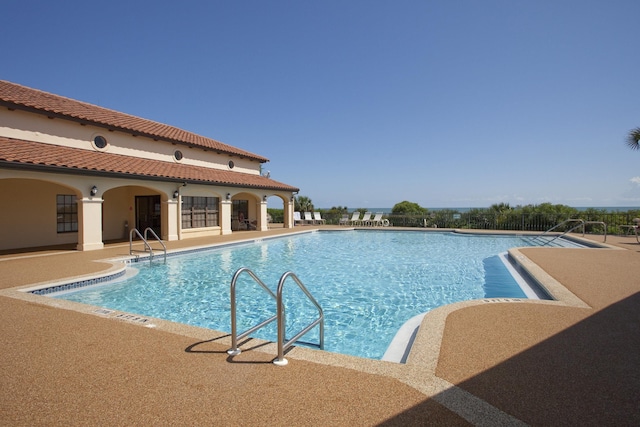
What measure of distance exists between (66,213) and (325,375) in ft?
50.5

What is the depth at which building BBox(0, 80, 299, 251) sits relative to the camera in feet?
38.1

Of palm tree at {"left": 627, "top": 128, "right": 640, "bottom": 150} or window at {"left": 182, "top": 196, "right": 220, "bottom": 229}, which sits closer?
palm tree at {"left": 627, "top": 128, "right": 640, "bottom": 150}

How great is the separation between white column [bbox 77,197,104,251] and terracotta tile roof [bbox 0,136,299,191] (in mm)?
1149

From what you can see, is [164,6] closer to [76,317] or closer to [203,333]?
[76,317]

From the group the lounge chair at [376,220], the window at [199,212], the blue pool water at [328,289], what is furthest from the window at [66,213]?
the lounge chair at [376,220]

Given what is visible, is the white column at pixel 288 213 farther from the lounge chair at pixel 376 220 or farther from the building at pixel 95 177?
the lounge chair at pixel 376 220

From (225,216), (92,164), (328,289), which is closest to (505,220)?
(225,216)

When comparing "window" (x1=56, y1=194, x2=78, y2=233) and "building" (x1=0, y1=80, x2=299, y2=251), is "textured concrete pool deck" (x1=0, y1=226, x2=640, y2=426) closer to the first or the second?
"building" (x1=0, y1=80, x2=299, y2=251)

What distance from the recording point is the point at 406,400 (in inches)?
103

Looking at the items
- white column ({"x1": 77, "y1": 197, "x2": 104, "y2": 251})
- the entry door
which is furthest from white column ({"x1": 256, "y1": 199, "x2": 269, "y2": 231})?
white column ({"x1": 77, "y1": 197, "x2": 104, "y2": 251})

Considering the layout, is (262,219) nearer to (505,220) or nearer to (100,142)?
(100,142)

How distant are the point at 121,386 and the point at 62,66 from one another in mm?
18414

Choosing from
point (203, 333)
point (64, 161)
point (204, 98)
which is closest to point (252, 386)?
point (203, 333)

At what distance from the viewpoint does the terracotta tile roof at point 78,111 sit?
12.1 m
